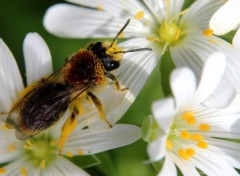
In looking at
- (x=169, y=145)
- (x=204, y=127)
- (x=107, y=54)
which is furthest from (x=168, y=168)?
(x=107, y=54)

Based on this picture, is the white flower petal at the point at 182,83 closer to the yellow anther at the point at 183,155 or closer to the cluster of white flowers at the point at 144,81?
the cluster of white flowers at the point at 144,81

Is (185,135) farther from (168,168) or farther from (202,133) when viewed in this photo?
(168,168)

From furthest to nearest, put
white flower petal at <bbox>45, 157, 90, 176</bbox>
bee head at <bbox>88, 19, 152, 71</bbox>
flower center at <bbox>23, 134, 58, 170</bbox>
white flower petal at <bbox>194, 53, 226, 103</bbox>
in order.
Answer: flower center at <bbox>23, 134, 58, 170</bbox> → white flower petal at <bbox>45, 157, 90, 176</bbox> → bee head at <bbox>88, 19, 152, 71</bbox> → white flower petal at <bbox>194, 53, 226, 103</bbox>

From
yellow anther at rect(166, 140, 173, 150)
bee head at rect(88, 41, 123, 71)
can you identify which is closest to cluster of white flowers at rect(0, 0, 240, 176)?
yellow anther at rect(166, 140, 173, 150)

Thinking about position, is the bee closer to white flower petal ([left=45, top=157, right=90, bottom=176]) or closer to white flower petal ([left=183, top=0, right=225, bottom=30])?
white flower petal ([left=45, top=157, right=90, bottom=176])

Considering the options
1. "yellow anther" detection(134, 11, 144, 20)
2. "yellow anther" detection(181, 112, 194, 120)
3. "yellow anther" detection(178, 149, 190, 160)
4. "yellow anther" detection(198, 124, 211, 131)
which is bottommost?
"yellow anther" detection(178, 149, 190, 160)

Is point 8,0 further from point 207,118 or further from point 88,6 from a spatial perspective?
point 207,118

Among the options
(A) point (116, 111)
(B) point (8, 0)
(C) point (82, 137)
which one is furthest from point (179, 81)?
(B) point (8, 0)
